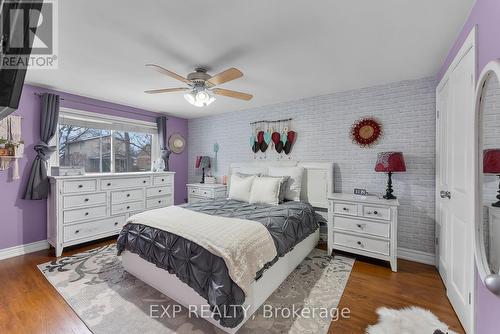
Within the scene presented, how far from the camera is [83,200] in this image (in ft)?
10.5

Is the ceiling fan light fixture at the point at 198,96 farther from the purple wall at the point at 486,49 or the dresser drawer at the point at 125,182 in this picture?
the purple wall at the point at 486,49

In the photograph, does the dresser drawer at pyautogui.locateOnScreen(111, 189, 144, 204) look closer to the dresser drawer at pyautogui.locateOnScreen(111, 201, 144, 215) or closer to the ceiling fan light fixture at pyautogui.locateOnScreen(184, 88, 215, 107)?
the dresser drawer at pyautogui.locateOnScreen(111, 201, 144, 215)

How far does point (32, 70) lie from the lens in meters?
2.58

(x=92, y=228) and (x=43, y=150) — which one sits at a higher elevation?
(x=43, y=150)

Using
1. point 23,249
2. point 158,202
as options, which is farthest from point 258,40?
point 23,249

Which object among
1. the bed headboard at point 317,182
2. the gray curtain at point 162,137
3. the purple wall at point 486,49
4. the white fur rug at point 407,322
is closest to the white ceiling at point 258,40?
the purple wall at point 486,49

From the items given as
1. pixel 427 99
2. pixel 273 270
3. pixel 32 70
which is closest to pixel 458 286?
pixel 273 270

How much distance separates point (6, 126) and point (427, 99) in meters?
5.46

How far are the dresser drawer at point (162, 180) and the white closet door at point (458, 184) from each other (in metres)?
4.25

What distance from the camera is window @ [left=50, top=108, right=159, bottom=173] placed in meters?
3.57

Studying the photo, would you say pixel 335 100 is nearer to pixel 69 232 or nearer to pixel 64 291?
pixel 64 291

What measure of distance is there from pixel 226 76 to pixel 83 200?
111 inches

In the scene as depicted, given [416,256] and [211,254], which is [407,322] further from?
[211,254]

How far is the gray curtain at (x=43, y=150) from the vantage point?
3.04 metres
